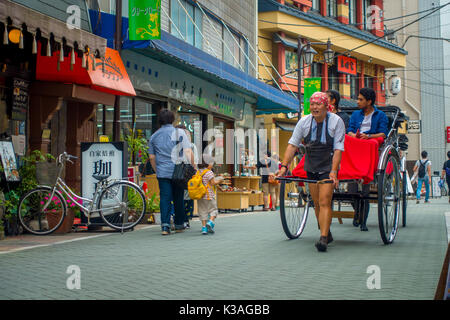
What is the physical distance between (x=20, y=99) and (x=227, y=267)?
614 centimetres

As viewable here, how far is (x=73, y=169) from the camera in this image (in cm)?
1289

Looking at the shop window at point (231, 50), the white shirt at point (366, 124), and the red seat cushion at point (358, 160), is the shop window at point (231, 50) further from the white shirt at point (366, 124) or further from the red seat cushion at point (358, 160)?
the red seat cushion at point (358, 160)

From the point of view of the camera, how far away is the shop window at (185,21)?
1894cm

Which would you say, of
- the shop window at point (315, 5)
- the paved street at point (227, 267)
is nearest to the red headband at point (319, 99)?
the paved street at point (227, 267)

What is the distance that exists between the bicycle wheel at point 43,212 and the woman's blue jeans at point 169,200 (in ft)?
4.96

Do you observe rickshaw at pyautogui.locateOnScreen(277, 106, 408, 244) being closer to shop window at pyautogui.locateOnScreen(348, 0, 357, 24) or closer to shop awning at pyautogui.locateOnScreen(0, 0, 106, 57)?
shop awning at pyautogui.locateOnScreen(0, 0, 106, 57)

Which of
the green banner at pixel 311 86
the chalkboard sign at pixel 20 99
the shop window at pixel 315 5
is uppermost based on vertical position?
the shop window at pixel 315 5

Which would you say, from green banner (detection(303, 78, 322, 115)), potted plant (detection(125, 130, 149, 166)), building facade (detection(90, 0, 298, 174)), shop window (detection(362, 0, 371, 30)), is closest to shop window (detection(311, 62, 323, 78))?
shop window (detection(362, 0, 371, 30))

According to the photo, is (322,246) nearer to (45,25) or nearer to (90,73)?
(45,25)

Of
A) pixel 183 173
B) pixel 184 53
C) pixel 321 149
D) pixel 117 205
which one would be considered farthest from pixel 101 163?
pixel 184 53

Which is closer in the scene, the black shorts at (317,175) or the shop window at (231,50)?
the black shorts at (317,175)

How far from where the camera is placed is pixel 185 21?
19781mm

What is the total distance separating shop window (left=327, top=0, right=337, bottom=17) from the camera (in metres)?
38.2
